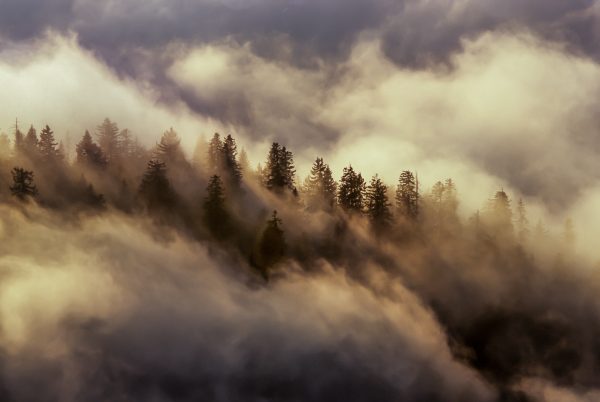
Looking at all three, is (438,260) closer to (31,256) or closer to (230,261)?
(230,261)

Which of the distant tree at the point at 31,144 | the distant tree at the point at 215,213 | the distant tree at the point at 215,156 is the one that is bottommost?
the distant tree at the point at 215,213

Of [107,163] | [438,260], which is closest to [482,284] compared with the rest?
[438,260]

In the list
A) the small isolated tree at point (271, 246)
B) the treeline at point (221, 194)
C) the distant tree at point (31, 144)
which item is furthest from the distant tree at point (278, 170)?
the distant tree at point (31, 144)

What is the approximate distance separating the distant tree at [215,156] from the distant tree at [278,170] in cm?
872

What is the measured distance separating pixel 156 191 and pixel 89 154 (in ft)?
78.8

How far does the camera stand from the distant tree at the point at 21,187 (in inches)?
3856

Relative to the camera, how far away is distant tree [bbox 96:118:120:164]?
12925cm

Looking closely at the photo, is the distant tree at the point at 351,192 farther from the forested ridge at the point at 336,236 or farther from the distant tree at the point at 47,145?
the distant tree at the point at 47,145

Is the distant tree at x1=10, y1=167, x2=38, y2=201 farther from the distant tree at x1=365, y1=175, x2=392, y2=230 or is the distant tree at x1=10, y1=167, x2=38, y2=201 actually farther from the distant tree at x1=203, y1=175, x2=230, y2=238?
the distant tree at x1=365, y1=175, x2=392, y2=230

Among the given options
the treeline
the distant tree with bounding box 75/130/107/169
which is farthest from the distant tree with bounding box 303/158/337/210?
the distant tree with bounding box 75/130/107/169

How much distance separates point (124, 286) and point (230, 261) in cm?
1645

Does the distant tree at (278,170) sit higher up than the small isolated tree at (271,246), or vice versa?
the distant tree at (278,170)

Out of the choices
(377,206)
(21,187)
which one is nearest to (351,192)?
(377,206)

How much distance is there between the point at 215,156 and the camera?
12419 centimetres
